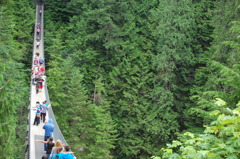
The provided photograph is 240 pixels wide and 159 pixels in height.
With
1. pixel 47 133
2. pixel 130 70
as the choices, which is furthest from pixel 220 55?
pixel 47 133

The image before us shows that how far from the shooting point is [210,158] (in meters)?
3.90

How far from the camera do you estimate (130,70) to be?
26422mm

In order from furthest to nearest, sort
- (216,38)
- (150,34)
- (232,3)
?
(150,34), (216,38), (232,3)

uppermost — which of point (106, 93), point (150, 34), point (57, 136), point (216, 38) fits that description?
point (150, 34)

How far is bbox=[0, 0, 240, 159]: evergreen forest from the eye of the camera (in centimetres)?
2050

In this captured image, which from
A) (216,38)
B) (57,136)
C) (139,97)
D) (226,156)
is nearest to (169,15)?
(216,38)

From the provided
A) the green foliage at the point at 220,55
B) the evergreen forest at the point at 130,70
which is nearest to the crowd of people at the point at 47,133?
the evergreen forest at the point at 130,70

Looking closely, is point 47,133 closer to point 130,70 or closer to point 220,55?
point 220,55

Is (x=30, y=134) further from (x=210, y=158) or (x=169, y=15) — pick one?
(x=169, y=15)

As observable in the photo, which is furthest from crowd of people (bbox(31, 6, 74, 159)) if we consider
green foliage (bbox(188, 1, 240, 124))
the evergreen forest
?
green foliage (bbox(188, 1, 240, 124))

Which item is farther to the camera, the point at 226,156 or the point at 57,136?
the point at 57,136

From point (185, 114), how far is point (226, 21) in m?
7.27

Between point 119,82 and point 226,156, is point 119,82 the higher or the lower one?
the higher one

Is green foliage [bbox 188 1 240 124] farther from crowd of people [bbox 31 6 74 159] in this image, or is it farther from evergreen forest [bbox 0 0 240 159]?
crowd of people [bbox 31 6 74 159]
